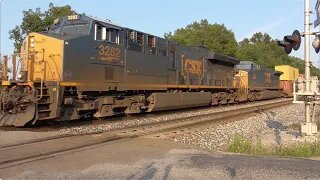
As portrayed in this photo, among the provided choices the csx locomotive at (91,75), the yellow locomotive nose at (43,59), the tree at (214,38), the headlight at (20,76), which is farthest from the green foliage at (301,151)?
the tree at (214,38)

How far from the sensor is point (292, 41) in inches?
407

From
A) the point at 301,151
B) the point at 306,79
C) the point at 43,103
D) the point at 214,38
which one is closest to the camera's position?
the point at 301,151

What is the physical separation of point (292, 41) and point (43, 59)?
7.94m

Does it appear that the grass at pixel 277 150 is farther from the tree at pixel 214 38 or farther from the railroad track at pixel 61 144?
the tree at pixel 214 38

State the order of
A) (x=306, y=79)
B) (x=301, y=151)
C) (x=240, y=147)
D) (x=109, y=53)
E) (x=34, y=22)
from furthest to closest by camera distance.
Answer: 1. (x=34, y=22)
2. (x=109, y=53)
3. (x=306, y=79)
4. (x=240, y=147)
5. (x=301, y=151)

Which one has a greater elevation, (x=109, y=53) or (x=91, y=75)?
(x=109, y=53)

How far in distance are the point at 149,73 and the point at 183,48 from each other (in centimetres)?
490

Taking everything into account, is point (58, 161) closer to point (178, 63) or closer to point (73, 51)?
point (73, 51)

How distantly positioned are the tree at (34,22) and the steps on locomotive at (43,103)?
69.9 ft

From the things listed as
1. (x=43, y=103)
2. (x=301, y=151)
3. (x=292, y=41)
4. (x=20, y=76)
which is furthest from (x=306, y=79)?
(x=20, y=76)

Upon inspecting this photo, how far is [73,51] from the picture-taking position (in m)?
13.8

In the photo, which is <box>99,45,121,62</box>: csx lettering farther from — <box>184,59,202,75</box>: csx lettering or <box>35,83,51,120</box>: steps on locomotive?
<box>184,59,202,75</box>: csx lettering

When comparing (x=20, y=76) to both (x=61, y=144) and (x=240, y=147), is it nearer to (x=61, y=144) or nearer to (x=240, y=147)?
(x=61, y=144)

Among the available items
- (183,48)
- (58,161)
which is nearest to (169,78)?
(183,48)
